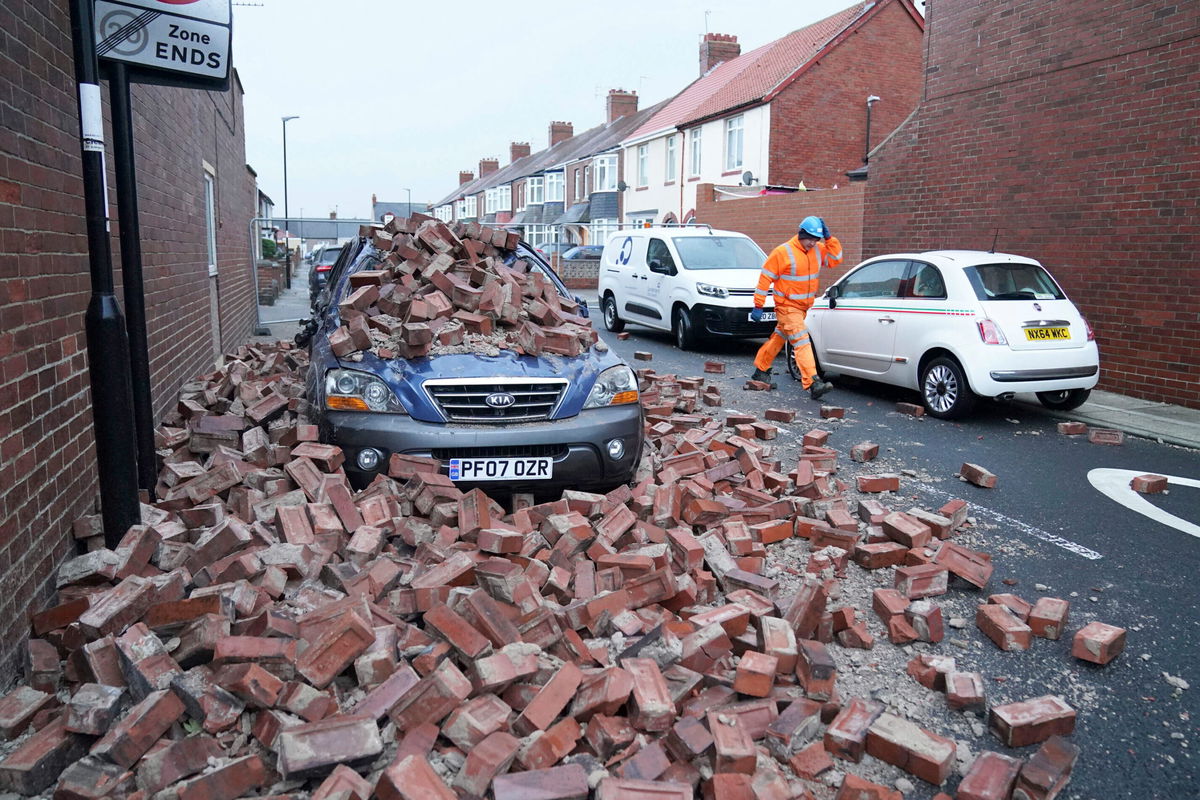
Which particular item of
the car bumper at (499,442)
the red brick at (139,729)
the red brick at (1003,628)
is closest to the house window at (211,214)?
the car bumper at (499,442)

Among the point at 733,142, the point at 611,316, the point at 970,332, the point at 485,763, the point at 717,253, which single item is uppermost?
the point at 733,142

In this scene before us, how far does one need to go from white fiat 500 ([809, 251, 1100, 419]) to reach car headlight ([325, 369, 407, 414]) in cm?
583

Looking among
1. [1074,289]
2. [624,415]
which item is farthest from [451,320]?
[1074,289]

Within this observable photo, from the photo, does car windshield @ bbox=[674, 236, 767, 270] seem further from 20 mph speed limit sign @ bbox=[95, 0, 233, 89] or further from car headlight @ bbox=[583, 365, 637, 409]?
20 mph speed limit sign @ bbox=[95, 0, 233, 89]

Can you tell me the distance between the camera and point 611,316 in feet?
55.9

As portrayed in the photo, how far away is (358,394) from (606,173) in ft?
135

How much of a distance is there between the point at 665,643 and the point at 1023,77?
10971 millimetres

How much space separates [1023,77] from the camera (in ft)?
37.4

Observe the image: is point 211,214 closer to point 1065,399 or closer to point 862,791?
point 1065,399

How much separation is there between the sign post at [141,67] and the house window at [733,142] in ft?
94.1

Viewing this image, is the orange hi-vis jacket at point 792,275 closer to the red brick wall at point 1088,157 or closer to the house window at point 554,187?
the red brick wall at point 1088,157

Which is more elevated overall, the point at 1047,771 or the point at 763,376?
the point at 763,376

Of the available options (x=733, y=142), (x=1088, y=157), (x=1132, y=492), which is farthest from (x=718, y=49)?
(x=1132, y=492)

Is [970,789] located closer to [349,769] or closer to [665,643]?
[665,643]
